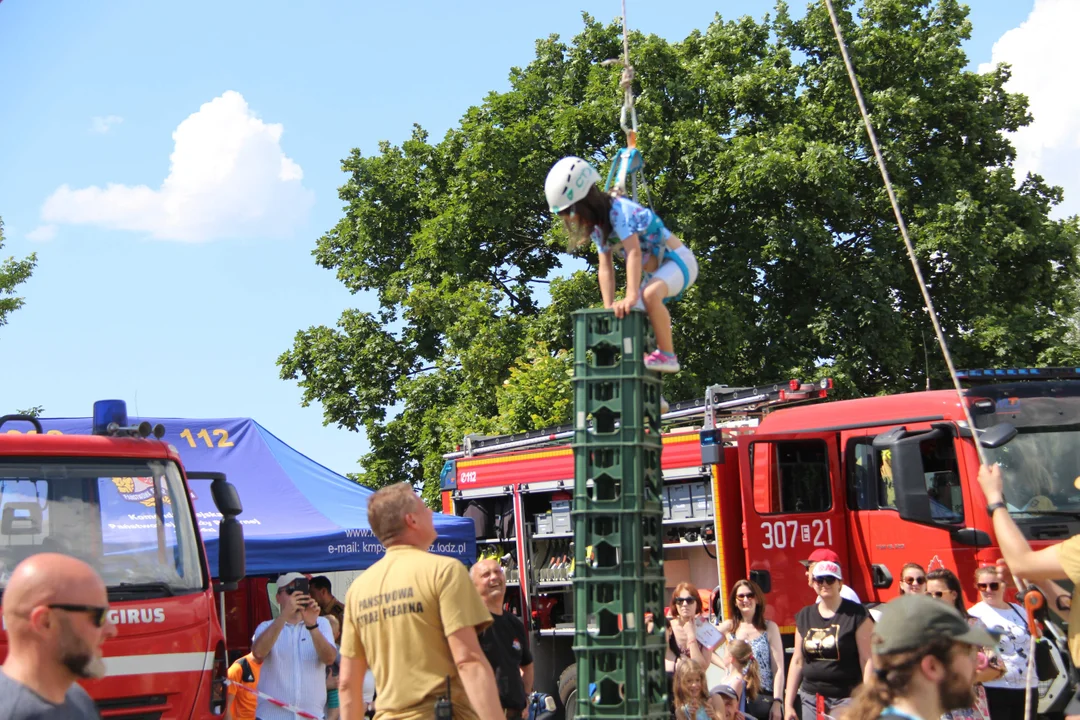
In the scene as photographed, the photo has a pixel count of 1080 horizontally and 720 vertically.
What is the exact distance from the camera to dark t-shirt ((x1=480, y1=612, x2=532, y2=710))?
6.12 meters

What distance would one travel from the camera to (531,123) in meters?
26.1

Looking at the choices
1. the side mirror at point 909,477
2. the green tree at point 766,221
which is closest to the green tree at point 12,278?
the green tree at point 766,221

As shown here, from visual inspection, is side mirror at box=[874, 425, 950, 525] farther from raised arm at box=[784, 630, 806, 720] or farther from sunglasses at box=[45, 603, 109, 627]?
sunglasses at box=[45, 603, 109, 627]

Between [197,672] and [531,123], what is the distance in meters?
19.6

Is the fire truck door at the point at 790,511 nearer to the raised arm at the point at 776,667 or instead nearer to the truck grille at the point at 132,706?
the raised arm at the point at 776,667

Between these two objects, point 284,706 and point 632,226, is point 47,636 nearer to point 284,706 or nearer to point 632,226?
point 632,226

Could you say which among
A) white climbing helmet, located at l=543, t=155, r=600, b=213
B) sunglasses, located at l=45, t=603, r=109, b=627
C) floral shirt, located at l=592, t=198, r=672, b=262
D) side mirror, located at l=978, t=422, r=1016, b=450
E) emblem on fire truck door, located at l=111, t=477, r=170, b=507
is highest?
white climbing helmet, located at l=543, t=155, r=600, b=213

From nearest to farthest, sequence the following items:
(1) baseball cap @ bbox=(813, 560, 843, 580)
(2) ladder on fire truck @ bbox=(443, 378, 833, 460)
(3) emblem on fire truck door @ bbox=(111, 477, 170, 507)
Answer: (1) baseball cap @ bbox=(813, 560, 843, 580) < (3) emblem on fire truck door @ bbox=(111, 477, 170, 507) < (2) ladder on fire truck @ bbox=(443, 378, 833, 460)

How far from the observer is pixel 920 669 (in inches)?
126

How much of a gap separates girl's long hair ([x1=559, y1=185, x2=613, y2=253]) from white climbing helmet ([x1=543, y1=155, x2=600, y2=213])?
1.3 inches

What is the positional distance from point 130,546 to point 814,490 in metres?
5.87

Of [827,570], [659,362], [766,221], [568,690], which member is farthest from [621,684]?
[766,221]

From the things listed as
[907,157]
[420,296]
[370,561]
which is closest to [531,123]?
[420,296]

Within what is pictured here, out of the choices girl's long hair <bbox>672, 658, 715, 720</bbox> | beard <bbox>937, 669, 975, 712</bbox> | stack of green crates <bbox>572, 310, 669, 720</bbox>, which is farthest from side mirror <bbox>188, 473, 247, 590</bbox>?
beard <bbox>937, 669, 975, 712</bbox>
